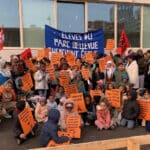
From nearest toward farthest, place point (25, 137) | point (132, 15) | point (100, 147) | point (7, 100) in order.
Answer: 1. point (100, 147)
2. point (25, 137)
3. point (7, 100)
4. point (132, 15)

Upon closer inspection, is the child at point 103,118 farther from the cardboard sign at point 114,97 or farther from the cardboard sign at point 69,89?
the cardboard sign at point 69,89

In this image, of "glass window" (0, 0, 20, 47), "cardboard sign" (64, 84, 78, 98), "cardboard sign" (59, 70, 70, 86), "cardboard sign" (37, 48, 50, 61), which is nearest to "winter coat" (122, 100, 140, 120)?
"cardboard sign" (64, 84, 78, 98)

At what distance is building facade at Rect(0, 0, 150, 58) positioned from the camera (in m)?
12.9

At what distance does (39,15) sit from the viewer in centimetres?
1331

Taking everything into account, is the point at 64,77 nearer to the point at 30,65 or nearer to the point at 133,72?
the point at 30,65

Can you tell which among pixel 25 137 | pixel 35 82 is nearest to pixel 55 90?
pixel 35 82

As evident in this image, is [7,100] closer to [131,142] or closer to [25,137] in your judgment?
[25,137]

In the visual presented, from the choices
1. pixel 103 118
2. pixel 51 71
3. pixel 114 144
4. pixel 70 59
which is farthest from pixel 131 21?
pixel 114 144

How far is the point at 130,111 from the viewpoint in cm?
890

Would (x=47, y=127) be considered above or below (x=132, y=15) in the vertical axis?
below

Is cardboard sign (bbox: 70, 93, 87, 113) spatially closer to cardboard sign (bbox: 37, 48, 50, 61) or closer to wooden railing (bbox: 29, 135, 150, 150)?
cardboard sign (bbox: 37, 48, 50, 61)

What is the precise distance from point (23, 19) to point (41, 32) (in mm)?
815

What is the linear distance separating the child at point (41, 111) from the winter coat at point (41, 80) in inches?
43.1

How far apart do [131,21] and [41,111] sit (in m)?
7.81
